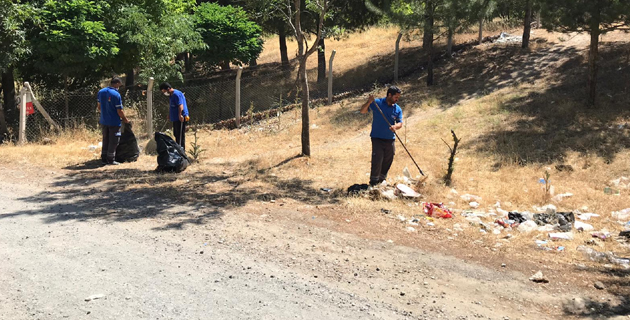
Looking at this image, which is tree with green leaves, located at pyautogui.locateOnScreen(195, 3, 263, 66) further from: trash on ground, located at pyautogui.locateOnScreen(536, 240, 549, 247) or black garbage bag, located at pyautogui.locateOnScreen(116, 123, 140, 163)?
trash on ground, located at pyautogui.locateOnScreen(536, 240, 549, 247)

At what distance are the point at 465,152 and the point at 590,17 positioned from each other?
13.0 feet

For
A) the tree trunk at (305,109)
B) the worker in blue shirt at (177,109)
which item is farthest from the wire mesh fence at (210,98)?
the worker in blue shirt at (177,109)

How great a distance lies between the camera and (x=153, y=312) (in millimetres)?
4086

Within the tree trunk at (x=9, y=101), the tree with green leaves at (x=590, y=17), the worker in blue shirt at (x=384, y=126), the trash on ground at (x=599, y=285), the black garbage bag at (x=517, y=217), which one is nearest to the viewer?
the trash on ground at (x=599, y=285)

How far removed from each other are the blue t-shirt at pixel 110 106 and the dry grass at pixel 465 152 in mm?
890

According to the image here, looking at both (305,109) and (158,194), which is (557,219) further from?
(158,194)

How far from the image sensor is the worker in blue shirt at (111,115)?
30.3ft

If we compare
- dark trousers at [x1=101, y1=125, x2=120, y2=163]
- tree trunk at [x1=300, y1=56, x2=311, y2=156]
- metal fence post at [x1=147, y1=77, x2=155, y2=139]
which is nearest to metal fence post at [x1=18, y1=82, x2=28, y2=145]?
metal fence post at [x1=147, y1=77, x2=155, y2=139]

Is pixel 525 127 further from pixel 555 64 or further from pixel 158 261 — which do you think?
pixel 158 261

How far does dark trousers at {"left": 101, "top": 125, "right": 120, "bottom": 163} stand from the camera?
9.41 m

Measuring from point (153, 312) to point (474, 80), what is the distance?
1468 centimetres

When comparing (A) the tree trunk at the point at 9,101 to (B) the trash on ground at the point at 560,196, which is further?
(A) the tree trunk at the point at 9,101

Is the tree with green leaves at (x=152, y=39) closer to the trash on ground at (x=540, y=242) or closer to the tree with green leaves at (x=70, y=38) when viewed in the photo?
the tree with green leaves at (x=70, y=38)

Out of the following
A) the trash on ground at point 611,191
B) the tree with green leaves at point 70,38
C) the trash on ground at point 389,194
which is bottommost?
the trash on ground at point 611,191
